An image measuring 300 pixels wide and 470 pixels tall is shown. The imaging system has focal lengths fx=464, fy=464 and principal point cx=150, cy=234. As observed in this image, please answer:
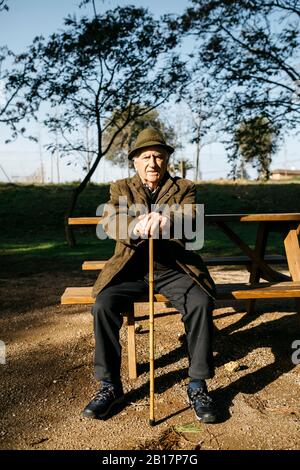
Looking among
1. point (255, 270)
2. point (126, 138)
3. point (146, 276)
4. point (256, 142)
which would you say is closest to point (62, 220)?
point (256, 142)

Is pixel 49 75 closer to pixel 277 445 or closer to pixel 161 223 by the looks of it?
pixel 161 223

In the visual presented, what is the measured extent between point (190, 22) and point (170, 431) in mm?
11049

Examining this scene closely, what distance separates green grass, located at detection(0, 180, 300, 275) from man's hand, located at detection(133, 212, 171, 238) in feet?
16.2

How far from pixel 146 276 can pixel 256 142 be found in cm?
947

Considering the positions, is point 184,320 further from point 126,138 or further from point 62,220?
point 126,138

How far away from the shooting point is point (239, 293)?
3.54 metres

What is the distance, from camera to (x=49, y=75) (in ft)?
37.4

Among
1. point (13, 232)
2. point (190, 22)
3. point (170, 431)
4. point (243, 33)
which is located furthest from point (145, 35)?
point (170, 431)

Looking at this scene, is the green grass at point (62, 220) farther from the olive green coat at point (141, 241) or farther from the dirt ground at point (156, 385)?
the olive green coat at point (141, 241)

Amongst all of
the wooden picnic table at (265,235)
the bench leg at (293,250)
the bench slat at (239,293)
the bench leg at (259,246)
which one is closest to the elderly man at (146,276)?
the bench slat at (239,293)

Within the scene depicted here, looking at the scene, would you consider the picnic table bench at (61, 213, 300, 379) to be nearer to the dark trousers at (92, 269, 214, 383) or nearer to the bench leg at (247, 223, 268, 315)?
the bench leg at (247, 223, 268, 315)

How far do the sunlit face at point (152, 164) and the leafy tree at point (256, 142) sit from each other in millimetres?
8940

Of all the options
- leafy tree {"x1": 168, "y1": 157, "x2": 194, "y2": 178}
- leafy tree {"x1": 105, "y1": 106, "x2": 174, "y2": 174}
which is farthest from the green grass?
leafy tree {"x1": 105, "y1": 106, "x2": 174, "y2": 174}

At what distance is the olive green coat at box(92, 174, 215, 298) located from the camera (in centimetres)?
330
